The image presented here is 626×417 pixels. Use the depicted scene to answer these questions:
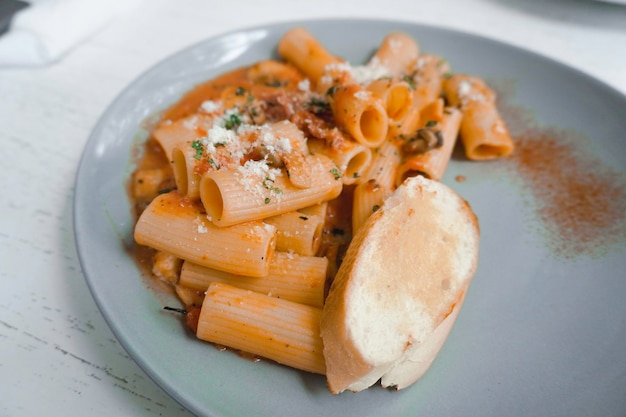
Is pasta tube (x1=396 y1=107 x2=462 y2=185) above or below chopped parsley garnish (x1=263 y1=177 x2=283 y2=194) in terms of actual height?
below

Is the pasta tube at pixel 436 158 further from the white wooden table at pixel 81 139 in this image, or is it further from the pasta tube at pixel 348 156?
the white wooden table at pixel 81 139

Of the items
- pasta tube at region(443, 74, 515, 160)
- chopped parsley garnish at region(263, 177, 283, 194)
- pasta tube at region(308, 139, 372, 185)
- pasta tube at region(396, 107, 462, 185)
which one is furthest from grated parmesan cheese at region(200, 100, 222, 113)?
pasta tube at region(443, 74, 515, 160)

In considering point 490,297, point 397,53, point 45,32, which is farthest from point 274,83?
point 490,297

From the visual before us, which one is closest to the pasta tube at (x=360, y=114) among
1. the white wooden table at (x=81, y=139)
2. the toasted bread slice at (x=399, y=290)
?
the toasted bread slice at (x=399, y=290)

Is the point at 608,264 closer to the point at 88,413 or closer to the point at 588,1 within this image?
the point at 88,413

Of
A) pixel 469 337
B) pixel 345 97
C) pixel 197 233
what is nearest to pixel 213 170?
pixel 197 233

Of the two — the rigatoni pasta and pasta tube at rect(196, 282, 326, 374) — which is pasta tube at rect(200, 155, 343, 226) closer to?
the rigatoni pasta

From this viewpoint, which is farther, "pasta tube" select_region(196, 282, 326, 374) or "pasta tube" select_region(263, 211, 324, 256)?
"pasta tube" select_region(263, 211, 324, 256)
